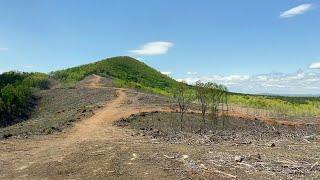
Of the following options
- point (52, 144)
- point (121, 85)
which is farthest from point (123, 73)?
point (52, 144)

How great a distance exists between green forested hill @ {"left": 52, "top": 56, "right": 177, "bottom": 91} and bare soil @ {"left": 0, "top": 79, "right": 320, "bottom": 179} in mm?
86256

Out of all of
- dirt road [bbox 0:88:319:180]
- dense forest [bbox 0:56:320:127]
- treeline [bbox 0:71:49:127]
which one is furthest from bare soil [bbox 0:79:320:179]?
treeline [bbox 0:71:49:127]

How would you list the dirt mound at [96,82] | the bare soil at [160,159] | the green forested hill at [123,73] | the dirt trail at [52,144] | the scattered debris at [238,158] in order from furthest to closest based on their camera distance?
the green forested hill at [123,73], the dirt mound at [96,82], the dirt trail at [52,144], the scattered debris at [238,158], the bare soil at [160,159]

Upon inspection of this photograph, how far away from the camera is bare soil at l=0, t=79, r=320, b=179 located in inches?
702

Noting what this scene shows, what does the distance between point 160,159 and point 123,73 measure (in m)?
114

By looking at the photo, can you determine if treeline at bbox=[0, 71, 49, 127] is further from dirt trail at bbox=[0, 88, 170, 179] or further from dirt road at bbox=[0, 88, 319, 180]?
dirt road at bbox=[0, 88, 319, 180]

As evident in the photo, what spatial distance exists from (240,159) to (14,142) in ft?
46.8

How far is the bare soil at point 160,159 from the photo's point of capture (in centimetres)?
1783

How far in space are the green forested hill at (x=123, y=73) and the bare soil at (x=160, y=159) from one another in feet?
283

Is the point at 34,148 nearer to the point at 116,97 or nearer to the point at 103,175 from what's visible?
the point at 103,175

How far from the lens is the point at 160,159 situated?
20312mm

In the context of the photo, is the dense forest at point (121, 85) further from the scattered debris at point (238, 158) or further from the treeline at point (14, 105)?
the scattered debris at point (238, 158)

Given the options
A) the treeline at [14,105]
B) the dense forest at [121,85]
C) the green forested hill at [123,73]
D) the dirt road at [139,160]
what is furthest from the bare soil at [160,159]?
the green forested hill at [123,73]

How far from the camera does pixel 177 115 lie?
46062 millimetres
